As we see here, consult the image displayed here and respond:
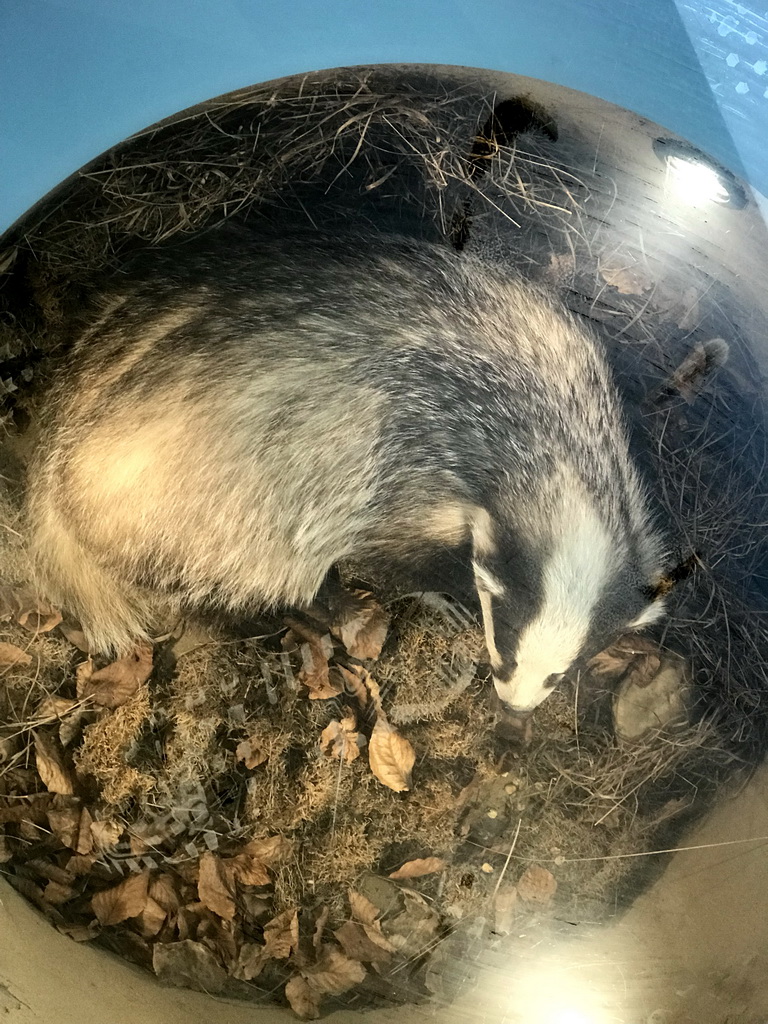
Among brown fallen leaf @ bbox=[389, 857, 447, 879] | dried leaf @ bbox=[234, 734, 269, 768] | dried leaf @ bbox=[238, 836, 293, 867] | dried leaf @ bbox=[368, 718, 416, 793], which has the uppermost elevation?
dried leaf @ bbox=[234, 734, 269, 768]

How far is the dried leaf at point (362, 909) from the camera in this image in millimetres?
1155

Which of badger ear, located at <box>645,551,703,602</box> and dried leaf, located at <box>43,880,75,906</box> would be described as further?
dried leaf, located at <box>43,880,75,906</box>

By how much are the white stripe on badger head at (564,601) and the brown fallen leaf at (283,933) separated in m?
0.52

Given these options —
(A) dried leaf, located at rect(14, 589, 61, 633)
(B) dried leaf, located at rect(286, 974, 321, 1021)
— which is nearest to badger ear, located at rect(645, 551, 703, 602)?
(B) dried leaf, located at rect(286, 974, 321, 1021)

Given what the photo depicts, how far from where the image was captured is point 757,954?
49.9 inches

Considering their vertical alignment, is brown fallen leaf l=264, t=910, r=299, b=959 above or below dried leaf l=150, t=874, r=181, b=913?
below

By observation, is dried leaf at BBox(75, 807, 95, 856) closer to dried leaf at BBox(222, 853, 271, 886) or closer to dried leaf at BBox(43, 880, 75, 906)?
dried leaf at BBox(43, 880, 75, 906)

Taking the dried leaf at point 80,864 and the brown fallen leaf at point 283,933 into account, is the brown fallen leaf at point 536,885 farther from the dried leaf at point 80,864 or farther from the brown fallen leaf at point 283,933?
the dried leaf at point 80,864

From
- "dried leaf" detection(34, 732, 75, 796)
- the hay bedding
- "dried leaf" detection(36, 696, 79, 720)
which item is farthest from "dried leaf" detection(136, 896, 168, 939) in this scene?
"dried leaf" detection(36, 696, 79, 720)

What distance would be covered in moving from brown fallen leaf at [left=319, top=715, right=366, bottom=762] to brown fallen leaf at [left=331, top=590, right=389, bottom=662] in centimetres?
12

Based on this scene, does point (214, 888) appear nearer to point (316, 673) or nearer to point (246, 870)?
point (246, 870)

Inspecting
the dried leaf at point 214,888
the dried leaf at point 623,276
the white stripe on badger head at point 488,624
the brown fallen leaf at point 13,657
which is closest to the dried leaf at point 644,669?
the white stripe on badger head at point 488,624

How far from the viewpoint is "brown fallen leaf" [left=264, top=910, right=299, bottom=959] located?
3.80ft

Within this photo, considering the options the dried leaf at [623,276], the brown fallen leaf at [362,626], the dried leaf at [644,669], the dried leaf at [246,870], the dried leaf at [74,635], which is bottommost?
the dried leaf at [246,870]
